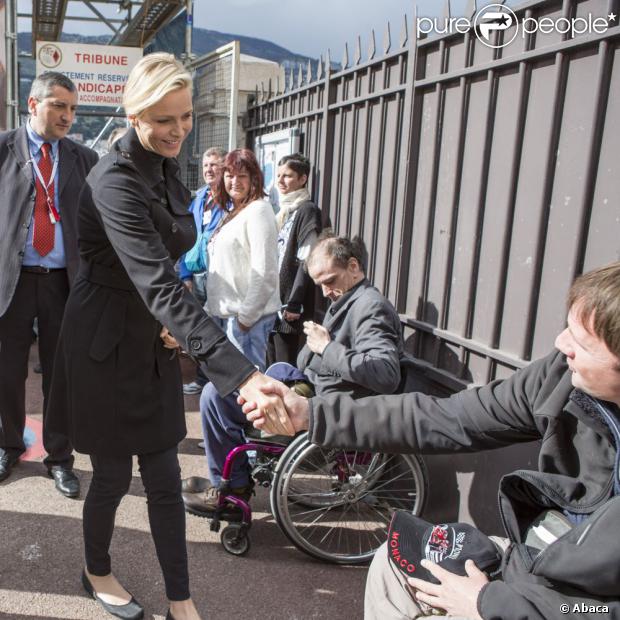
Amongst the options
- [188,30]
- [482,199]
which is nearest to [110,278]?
[482,199]

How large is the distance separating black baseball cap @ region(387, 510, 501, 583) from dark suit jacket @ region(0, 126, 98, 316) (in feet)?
8.23

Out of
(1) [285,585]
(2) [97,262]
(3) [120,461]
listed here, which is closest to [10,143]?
(2) [97,262]

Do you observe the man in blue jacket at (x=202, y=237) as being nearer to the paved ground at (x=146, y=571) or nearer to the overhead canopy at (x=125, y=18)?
the paved ground at (x=146, y=571)

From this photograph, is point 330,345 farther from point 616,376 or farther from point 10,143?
point 10,143

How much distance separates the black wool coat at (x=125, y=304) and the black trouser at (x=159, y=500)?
0.08 meters

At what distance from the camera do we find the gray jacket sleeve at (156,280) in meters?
2.04

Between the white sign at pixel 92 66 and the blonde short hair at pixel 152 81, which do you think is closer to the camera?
the blonde short hair at pixel 152 81

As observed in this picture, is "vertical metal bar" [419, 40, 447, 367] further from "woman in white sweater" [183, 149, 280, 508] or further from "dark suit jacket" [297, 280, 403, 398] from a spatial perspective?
"woman in white sweater" [183, 149, 280, 508]

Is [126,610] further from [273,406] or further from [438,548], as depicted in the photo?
[438,548]

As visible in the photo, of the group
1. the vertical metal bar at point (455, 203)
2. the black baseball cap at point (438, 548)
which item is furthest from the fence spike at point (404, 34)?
the black baseball cap at point (438, 548)

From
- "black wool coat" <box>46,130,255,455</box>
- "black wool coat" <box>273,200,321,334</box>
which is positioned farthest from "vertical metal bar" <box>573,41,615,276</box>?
"black wool coat" <box>273,200,321,334</box>

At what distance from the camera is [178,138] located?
2299 millimetres

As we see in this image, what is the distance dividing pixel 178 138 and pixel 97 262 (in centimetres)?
53

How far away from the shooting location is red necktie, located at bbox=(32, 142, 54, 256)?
3.55m
